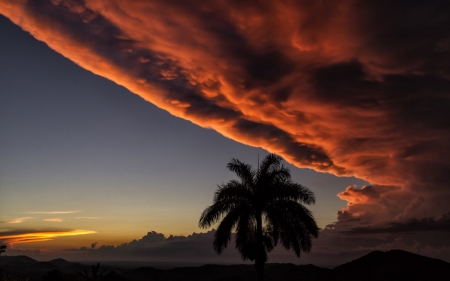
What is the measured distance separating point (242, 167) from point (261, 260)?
20.7 feet

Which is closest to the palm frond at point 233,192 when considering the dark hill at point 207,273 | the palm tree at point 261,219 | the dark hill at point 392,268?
the palm tree at point 261,219

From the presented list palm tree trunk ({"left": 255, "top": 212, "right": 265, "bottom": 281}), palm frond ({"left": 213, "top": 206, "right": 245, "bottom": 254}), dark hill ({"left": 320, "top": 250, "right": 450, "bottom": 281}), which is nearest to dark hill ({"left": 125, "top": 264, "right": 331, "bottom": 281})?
dark hill ({"left": 320, "top": 250, "right": 450, "bottom": 281})

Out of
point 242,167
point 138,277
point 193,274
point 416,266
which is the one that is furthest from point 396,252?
point 138,277

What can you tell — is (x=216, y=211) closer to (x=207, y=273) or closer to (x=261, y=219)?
(x=261, y=219)

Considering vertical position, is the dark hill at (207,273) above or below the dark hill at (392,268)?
below

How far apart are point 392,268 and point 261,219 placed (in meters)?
12.0

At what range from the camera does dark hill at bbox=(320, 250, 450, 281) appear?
3084cm

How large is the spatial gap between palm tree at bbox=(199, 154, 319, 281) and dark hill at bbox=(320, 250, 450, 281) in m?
8.05

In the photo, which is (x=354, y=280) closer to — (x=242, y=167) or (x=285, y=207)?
(x=285, y=207)

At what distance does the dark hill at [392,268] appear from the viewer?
3084cm

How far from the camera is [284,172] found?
29375mm

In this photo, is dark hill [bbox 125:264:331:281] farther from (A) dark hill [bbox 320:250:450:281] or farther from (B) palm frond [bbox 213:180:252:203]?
(B) palm frond [bbox 213:180:252:203]

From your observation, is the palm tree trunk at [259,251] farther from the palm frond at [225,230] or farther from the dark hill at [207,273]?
the dark hill at [207,273]

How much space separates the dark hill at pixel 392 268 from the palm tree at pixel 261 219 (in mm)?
8054
